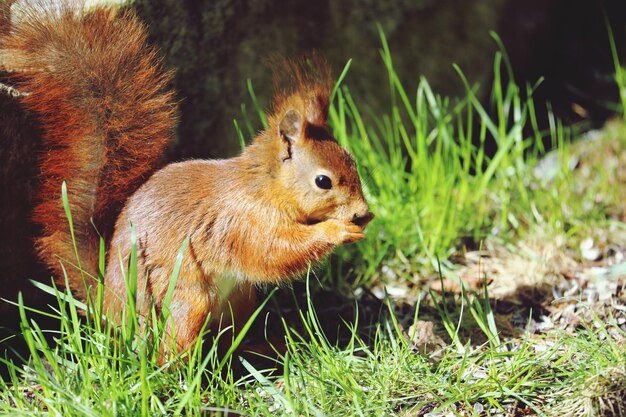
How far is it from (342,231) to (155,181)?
0.51 meters

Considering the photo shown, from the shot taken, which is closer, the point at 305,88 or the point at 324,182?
the point at 324,182

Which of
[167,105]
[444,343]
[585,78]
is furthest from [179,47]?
[585,78]

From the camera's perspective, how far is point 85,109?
1.74 m

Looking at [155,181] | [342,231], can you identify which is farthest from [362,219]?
[155,181]

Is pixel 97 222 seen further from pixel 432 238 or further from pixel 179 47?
pixel 432 238

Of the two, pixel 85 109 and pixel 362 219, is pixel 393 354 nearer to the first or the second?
pixel 362 219

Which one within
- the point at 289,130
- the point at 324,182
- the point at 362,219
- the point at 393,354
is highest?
the point at 289,130

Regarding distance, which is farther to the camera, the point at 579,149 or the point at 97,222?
the point at 579,149

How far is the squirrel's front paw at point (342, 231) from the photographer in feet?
5.44

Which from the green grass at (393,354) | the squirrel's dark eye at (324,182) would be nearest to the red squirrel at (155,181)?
the squirrel's dark eye at (324,182)

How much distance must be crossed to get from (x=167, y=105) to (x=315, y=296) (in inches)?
31.6

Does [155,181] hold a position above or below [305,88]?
below

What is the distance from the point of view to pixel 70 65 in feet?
5.62

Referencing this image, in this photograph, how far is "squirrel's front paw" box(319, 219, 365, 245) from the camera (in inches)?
65.3
